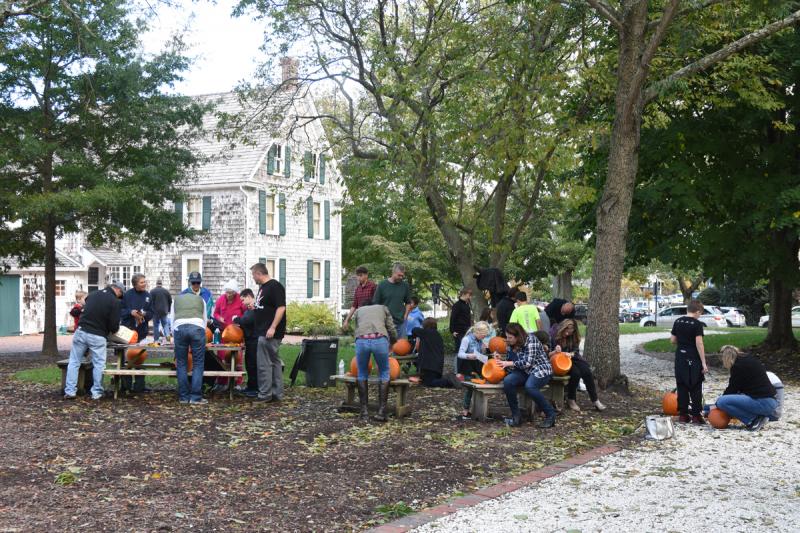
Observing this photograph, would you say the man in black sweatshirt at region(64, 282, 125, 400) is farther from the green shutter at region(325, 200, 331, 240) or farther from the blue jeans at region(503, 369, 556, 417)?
the green shutter at region(325, 200, 331, 240)

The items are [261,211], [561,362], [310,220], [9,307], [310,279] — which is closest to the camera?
[561,362]

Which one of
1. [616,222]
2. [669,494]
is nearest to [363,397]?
[669,494]

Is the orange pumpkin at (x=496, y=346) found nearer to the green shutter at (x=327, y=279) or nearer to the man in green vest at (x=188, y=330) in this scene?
the man in green vest at (x=188, y=330)

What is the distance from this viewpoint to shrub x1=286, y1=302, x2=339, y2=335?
35.2 metres

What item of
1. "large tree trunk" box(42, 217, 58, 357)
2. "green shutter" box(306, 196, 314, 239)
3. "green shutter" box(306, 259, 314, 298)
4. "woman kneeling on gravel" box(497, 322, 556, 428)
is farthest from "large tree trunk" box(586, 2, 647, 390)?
"green shutter" box(306, 196, 314, 239)

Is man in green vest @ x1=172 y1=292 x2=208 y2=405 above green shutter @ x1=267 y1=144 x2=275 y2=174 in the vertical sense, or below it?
below

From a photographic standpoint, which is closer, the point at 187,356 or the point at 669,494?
the point at 669,494

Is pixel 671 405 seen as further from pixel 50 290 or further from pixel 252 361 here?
pixel 50 290

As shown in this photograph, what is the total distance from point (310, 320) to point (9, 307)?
39.2 feet

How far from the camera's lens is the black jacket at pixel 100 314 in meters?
12.8

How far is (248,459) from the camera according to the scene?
889 cm

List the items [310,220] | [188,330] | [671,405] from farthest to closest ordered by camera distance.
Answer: [310,220]
[188,330]
[671,405]

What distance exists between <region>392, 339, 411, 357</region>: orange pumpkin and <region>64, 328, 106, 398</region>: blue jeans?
477 centimetres

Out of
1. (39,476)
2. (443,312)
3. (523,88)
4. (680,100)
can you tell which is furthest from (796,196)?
(443,312)
